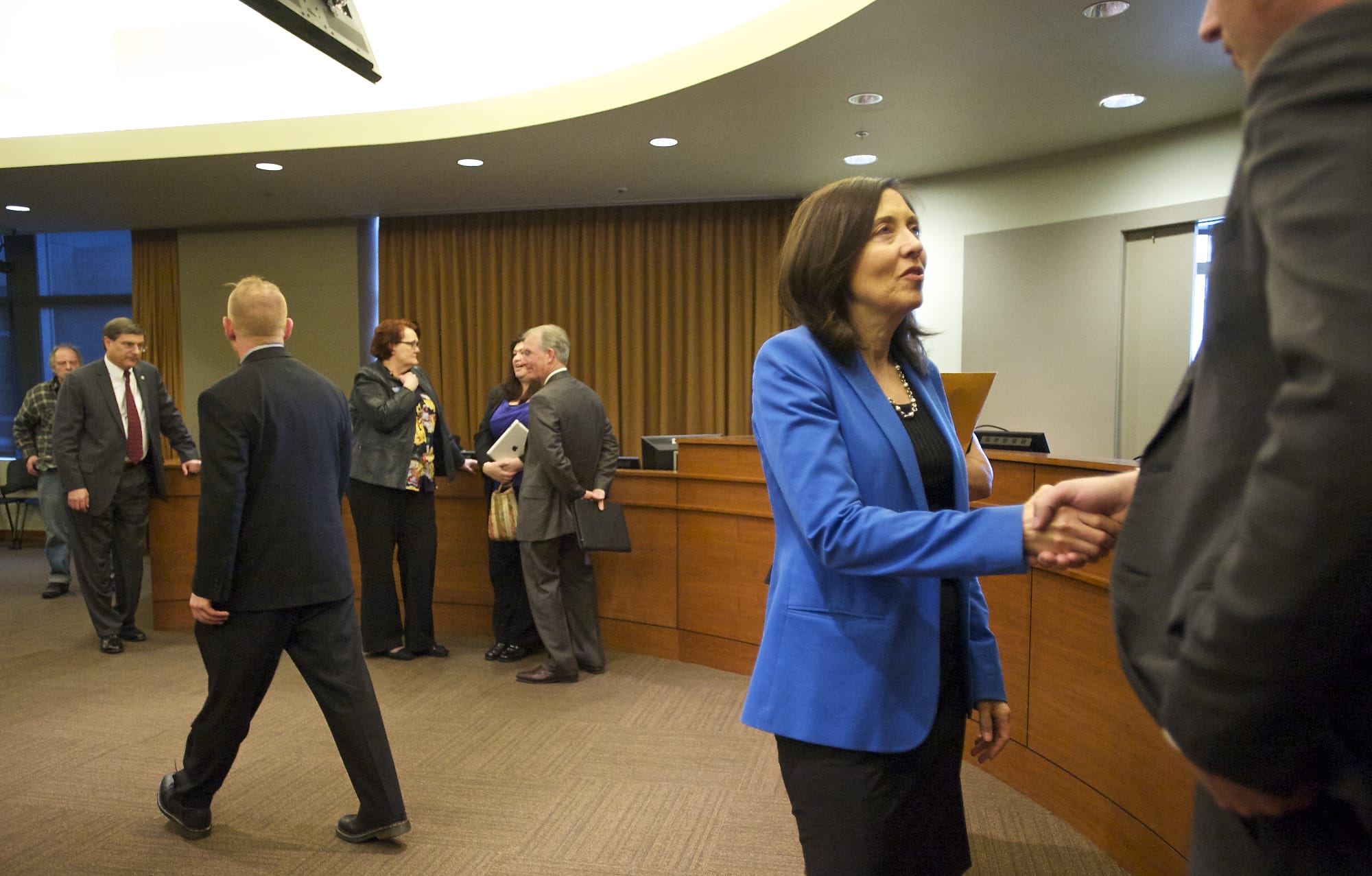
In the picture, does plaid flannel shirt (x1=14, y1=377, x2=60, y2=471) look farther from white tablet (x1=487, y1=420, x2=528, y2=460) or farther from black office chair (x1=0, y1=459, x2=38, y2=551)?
white tablet (x1=487, y1=420, x2=528, y2=460)

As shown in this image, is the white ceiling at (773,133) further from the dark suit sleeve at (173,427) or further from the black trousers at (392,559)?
the black trousers at (392,559)

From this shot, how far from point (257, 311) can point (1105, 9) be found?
11.4 feet

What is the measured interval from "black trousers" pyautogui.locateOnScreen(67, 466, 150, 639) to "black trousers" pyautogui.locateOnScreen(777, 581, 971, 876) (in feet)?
16.2

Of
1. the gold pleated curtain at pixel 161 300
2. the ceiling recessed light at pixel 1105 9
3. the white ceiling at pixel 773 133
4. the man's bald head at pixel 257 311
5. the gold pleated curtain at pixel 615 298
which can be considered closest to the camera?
the man's bald head at pixel 257 311

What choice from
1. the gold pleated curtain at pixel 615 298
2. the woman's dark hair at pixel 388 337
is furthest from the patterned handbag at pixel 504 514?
the gold pleated curtain at pixel 615 298

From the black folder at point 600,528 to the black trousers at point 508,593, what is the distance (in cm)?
57

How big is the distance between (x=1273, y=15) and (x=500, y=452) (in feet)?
13.9

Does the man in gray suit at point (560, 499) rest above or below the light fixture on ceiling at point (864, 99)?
below

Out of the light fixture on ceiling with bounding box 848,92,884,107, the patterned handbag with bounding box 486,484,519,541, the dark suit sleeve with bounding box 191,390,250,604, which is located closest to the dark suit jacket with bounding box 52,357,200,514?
the patterned handbag with bounding box 486,484,519,541

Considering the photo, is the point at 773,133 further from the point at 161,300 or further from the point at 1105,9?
the point at 161,300

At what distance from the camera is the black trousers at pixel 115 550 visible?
5027mm

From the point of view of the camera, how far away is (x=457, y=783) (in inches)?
129

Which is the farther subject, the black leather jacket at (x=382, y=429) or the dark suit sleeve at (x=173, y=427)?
the dark suit sleeve at (x=173, y=427)

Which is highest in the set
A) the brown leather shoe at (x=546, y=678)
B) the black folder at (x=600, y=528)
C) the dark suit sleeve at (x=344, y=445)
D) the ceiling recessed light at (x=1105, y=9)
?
the ceiling recessed light at (x=1105, y=9)
